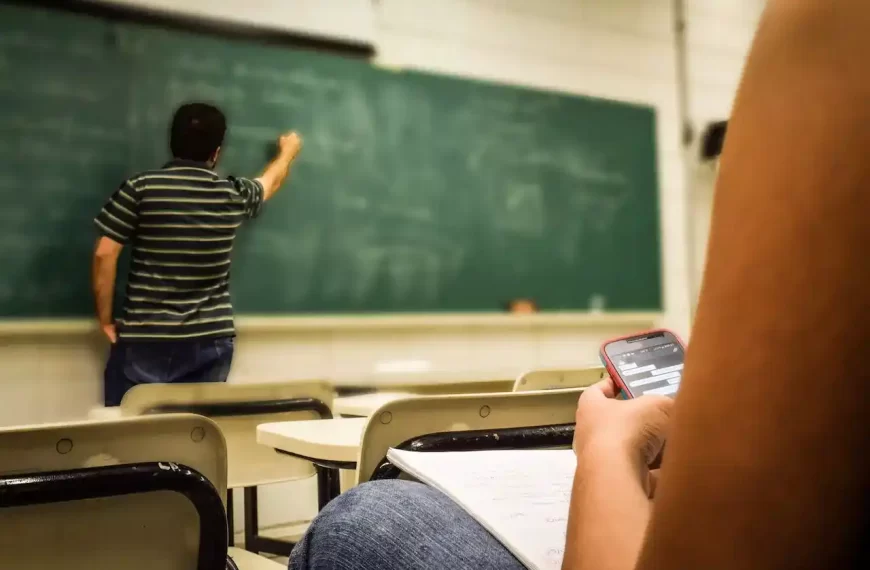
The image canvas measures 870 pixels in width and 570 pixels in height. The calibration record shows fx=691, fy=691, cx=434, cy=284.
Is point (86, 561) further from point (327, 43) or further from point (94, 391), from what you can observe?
point (327, 43)

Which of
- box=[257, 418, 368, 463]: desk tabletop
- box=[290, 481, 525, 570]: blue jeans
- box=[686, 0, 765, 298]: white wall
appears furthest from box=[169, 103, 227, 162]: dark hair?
box=[686, 0, 765, 298]: white wall

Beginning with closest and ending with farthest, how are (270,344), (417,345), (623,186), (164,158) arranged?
(164,158) < (270,344) < (417,345) < (623,186)

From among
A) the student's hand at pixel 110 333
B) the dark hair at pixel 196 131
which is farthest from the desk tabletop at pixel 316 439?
the dark hair at pixel 196 131

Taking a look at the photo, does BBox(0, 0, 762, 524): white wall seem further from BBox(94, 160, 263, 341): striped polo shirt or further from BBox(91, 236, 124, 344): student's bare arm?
BBox(94, 160, 263, 341): striped polo shirt

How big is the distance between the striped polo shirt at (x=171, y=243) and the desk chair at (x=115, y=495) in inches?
66.1

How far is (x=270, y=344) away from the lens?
302cm

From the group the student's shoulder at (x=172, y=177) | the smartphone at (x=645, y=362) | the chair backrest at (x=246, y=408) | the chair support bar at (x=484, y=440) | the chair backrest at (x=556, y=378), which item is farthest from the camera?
the student's shoulder at (x=172, y=177)

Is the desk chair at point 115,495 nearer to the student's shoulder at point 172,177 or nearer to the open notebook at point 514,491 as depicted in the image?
the open notebook at point 514,491

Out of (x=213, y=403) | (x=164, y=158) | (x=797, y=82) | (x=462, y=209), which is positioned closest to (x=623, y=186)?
(x=462, y=209)

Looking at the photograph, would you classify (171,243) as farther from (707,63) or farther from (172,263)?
(707,63)

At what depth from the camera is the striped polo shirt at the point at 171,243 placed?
252 centimetres

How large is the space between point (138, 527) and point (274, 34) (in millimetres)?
2554

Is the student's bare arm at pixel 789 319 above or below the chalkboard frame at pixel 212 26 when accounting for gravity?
below

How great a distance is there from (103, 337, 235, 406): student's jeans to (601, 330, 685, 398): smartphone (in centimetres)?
208
